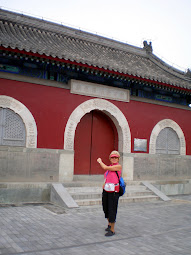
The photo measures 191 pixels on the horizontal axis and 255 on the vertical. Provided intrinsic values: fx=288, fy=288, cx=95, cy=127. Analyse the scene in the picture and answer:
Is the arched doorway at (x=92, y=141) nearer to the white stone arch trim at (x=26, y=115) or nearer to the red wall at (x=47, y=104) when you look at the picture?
the red wall at (x=47, y=104)

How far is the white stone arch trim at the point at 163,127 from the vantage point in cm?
1007

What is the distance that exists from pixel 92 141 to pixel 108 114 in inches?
41.3

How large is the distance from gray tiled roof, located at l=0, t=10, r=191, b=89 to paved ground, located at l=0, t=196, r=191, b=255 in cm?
394

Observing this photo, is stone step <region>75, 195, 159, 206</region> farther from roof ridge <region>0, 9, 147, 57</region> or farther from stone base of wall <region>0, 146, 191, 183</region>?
roof ridge <region>0, 9, 147, 57</region>

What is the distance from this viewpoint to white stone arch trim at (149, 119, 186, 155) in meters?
10.1

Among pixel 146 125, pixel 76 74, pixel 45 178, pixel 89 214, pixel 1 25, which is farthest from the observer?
pixel 146 125

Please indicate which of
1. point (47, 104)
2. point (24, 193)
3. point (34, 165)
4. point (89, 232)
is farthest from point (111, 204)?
point (47, 104)

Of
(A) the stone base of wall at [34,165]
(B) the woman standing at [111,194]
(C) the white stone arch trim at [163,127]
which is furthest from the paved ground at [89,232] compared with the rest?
(C) the white stone arch trim at [163,127]

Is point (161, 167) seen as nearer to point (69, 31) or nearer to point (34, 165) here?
point (34, 165)

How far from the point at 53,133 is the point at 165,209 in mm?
3611

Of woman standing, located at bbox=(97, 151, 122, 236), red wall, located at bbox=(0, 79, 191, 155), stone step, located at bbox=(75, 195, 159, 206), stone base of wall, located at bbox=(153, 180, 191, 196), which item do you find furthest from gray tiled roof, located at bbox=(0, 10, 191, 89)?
woman standing, located at bbox=(97, 151, 122, 236)

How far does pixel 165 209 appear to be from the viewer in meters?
7.23

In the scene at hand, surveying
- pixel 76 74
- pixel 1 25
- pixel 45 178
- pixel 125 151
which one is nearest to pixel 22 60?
pixel 76 74

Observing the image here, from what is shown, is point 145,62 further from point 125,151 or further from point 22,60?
point 22,60
